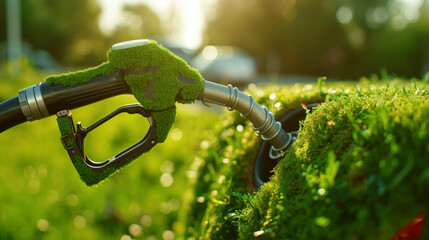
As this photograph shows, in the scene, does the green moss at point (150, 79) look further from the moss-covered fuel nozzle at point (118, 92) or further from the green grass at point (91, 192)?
the green grass at point (91, 192)

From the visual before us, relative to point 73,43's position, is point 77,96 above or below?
below

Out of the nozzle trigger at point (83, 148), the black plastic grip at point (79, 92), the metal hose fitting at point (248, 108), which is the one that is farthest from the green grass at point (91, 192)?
the metal hose fitting at point (248, 108)

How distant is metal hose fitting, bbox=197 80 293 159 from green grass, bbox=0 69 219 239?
1532mm

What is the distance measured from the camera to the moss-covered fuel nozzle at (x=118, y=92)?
1286 millimetres

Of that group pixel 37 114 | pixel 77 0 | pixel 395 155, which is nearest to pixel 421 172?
pixel 395 155

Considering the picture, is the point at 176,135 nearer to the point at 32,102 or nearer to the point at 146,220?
the point at 146,220

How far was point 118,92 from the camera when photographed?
1.34 m

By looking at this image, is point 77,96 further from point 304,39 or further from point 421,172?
point 304,39

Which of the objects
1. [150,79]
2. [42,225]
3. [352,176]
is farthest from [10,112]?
[42,225]

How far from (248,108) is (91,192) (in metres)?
3.20

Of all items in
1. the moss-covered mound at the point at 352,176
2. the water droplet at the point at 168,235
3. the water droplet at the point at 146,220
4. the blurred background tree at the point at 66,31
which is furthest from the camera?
the blurred background tree at the point at 66,31

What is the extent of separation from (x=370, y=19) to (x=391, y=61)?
4.25 meters

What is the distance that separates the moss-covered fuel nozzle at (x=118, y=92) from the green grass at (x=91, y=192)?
1.33m

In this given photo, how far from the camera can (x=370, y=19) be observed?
88.2ft
